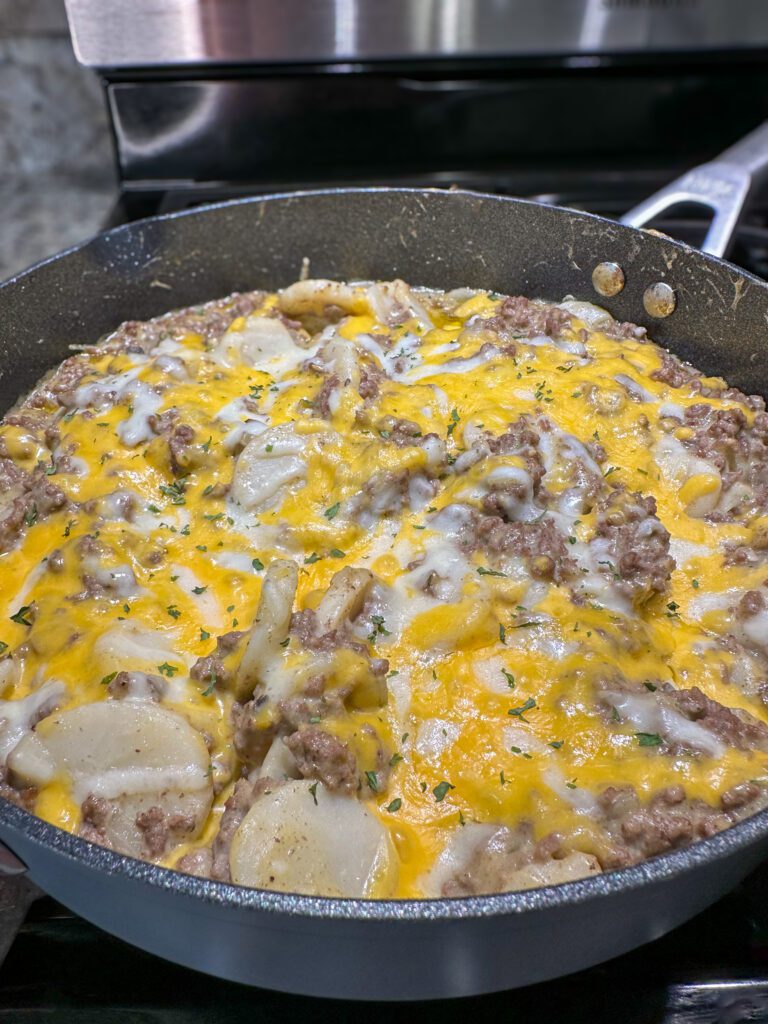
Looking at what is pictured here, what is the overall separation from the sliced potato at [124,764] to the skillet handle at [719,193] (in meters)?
2.19

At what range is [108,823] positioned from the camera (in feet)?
5.43

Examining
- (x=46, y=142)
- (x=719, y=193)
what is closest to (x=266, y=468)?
(x=719, y=193)

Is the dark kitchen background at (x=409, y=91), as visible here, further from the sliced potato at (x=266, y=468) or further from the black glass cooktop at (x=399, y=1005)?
the black glass cooktop at (x=399, y=1005)

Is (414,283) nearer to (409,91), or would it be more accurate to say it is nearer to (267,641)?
(409,91)

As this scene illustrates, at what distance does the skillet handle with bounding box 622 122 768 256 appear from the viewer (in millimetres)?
2873

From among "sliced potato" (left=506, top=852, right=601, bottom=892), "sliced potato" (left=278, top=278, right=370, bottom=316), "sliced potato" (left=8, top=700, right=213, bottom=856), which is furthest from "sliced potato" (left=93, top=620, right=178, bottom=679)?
"sliced potato" (left=278, top=278, right=370, bottom=316)

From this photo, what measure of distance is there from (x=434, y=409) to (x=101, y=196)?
140 inches

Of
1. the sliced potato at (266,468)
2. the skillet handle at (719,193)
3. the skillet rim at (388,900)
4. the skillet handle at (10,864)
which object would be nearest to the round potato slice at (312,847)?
the skillet rim at (388,900)

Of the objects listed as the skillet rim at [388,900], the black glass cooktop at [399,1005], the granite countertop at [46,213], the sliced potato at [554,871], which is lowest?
the granite countertop at [46,213]

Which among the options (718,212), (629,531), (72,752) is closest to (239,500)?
(72,752)

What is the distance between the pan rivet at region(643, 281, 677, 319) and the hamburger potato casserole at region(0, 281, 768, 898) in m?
0.12

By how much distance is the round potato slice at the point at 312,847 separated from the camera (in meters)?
1.51

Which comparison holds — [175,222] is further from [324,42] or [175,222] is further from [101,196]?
[101,196]

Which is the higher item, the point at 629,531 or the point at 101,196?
the point at 629,531
